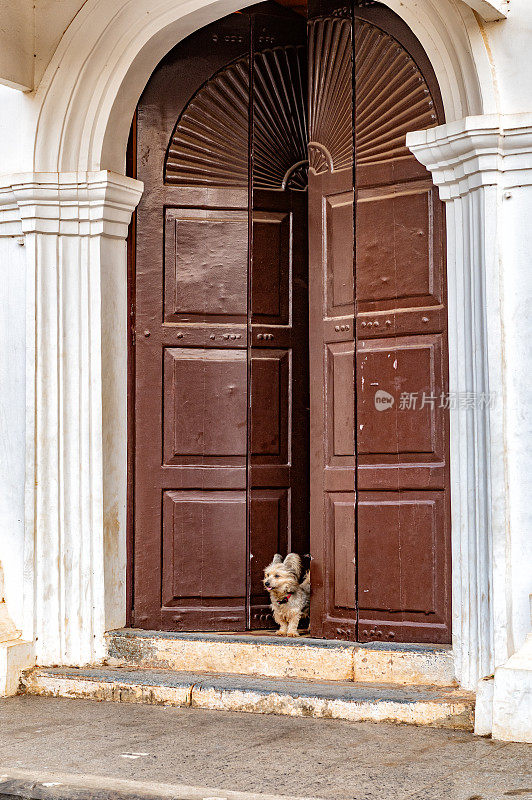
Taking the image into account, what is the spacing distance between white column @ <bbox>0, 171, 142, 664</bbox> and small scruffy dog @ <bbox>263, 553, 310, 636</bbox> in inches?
38.2

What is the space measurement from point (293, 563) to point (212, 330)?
5.07 ft

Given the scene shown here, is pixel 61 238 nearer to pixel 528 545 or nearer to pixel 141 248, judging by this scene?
pixel 141 248

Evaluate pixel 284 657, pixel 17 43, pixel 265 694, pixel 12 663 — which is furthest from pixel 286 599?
pixel 17 43

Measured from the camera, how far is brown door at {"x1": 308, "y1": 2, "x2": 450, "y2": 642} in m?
5.68

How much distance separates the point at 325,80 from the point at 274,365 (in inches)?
70.3

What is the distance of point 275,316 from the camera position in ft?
21.9

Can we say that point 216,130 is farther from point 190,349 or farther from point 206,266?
point 190,349

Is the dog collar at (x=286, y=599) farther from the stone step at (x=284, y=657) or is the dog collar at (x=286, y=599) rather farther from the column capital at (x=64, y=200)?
the column capital at (x=64, y=200)

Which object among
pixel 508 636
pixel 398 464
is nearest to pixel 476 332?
pixel 398 464

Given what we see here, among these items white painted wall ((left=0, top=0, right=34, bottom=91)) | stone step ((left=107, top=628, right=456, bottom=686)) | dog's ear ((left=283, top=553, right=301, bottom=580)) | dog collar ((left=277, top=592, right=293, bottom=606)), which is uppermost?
white painted wall ((left=0, top=0, right=34, bottom=91))

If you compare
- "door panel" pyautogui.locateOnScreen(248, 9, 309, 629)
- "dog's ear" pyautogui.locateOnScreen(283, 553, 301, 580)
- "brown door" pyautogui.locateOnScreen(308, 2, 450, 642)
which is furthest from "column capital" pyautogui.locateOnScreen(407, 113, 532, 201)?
"dog's ear" pyautogui.locateOnScreen(283, 553, 301, 580)

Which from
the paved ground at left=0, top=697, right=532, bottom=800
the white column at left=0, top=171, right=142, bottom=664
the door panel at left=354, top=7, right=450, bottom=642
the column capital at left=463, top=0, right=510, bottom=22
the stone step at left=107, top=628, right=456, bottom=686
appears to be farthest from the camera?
the white column at left=0, top=171, right=142, bottom=664

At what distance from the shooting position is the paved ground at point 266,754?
4.11 metres

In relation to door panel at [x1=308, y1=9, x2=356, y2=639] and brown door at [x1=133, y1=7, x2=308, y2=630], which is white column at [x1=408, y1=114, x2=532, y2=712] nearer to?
door panel at [x1=308, y1=9, x2=356, y2=639]
